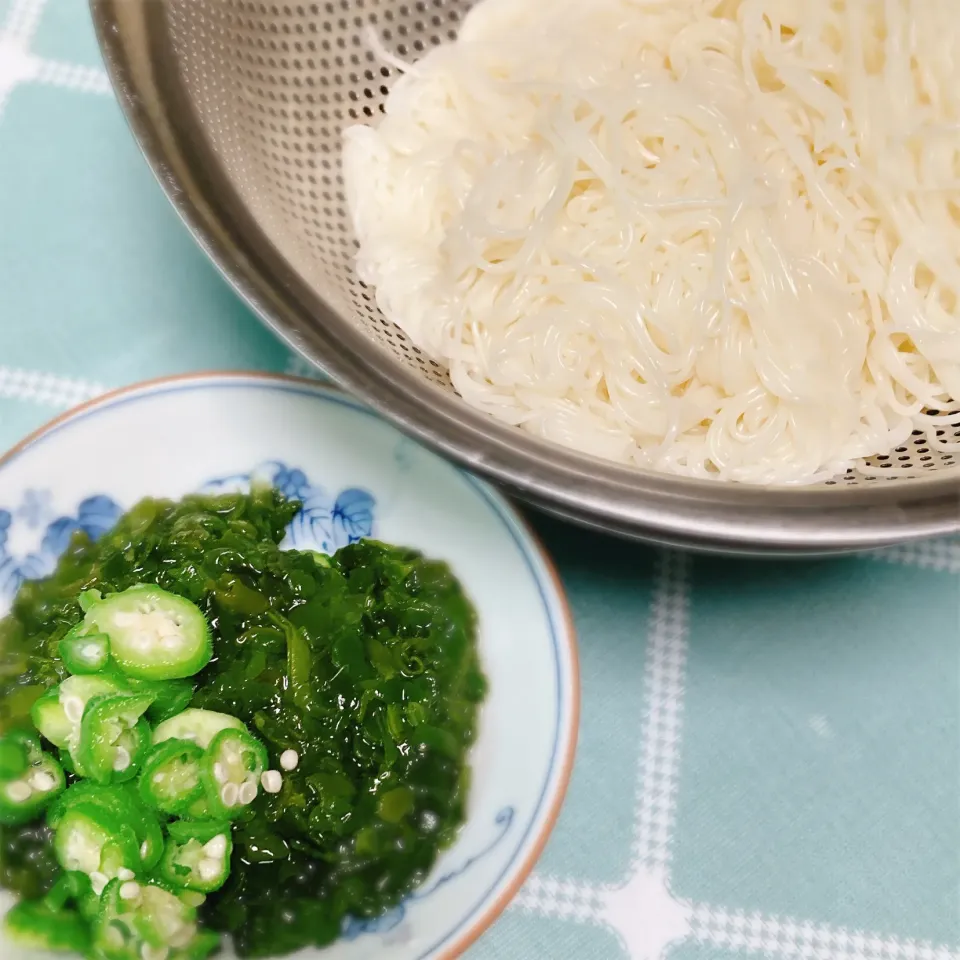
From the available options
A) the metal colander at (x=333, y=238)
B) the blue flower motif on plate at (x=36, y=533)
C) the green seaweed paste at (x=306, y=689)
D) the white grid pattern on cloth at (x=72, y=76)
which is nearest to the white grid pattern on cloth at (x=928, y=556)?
the metal colander at (x=333, y=238)

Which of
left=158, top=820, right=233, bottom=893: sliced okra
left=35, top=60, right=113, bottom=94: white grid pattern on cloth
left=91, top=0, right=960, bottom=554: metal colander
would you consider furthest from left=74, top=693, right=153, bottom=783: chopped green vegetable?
left=35, top=60, right=113, bottom=94: white grid pattern on cloth

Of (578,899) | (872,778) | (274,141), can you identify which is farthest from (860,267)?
Result: (578,899)

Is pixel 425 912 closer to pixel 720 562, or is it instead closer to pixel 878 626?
pixel 720 562

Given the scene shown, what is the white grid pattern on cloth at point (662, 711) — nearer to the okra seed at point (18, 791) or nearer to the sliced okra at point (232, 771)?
the sliced okra at point (232, 771)

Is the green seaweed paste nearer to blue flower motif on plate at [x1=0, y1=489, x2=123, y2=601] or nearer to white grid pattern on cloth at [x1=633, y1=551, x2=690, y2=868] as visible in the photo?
blue flower motif on plate at [x1=0, y1=489, x2=123, y2=601]

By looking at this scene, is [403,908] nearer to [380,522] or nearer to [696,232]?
[380,522]

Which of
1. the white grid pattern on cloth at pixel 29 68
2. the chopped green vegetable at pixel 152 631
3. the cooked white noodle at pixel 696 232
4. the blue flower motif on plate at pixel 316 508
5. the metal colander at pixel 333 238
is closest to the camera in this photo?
the metal colander at pixel 333 238
